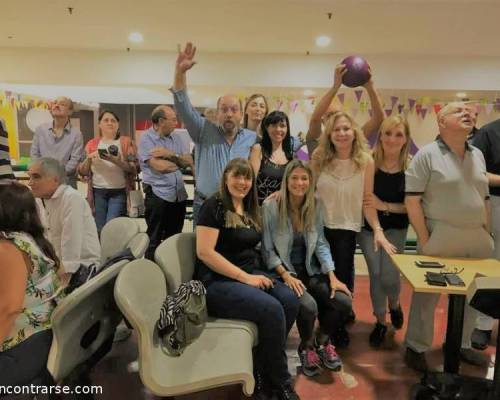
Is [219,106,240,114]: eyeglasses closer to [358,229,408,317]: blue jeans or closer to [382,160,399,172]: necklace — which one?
[382,160,399,172]: necklace

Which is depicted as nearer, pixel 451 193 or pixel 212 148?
pixel 451 193

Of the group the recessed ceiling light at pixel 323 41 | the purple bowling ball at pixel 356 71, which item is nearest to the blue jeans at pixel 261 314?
the purple bowling ball at pixel 356 71

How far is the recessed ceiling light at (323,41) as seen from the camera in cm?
509

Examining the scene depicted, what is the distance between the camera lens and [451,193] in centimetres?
205

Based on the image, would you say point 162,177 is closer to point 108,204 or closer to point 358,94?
point 108,204

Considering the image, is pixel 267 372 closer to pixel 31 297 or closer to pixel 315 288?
pixel 315 288

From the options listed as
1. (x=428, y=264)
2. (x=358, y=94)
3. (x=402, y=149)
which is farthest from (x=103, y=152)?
(x=358, y=94)

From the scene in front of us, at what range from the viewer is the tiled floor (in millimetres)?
2073

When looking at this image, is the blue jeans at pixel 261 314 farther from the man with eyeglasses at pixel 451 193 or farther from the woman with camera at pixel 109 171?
the woman with camera at pixel 109 171

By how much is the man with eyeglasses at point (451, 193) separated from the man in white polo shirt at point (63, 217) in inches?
68.0

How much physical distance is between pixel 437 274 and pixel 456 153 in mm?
680

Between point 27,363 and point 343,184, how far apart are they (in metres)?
1.77

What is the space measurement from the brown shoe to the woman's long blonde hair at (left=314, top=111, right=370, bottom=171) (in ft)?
3.69

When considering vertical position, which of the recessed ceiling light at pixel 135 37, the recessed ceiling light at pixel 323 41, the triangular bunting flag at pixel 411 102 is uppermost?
the recessed ceiling light at pixel 323 41
